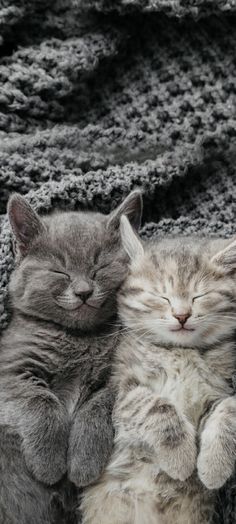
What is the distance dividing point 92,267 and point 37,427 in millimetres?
321

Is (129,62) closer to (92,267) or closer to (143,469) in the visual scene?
(92,267)

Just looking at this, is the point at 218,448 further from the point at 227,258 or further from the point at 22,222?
the point at 22,222

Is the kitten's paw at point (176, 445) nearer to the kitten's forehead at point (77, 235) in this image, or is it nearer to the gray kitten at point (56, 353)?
the gray kitten at point (56, 353)

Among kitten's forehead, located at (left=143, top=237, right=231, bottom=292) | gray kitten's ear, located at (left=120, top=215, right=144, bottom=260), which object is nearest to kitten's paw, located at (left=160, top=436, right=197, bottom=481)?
kitten's forehead, located at (left=143, top=237, right=231, bottom=292)

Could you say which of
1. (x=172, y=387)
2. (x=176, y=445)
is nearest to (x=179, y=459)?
(x=176, y=445)

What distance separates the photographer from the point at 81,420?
3.54ft

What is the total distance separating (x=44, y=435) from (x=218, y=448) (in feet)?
0.95

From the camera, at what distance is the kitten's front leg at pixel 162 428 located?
100 centimetres

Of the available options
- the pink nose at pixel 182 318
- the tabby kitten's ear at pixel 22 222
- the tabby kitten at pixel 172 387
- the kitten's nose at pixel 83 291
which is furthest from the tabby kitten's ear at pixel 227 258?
the tabby kitten's ear at pixel 22 222

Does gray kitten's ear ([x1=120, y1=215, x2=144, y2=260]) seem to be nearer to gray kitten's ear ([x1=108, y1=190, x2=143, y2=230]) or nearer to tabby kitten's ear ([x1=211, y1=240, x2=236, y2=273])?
gray kitten's ear ([x1=108, y1=190, x2=143, y2=230])

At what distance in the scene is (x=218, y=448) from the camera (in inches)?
39.3

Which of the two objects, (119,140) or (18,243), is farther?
(119,140)

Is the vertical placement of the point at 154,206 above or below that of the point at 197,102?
below

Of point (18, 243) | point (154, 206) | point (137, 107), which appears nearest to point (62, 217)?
point (18, 243)
